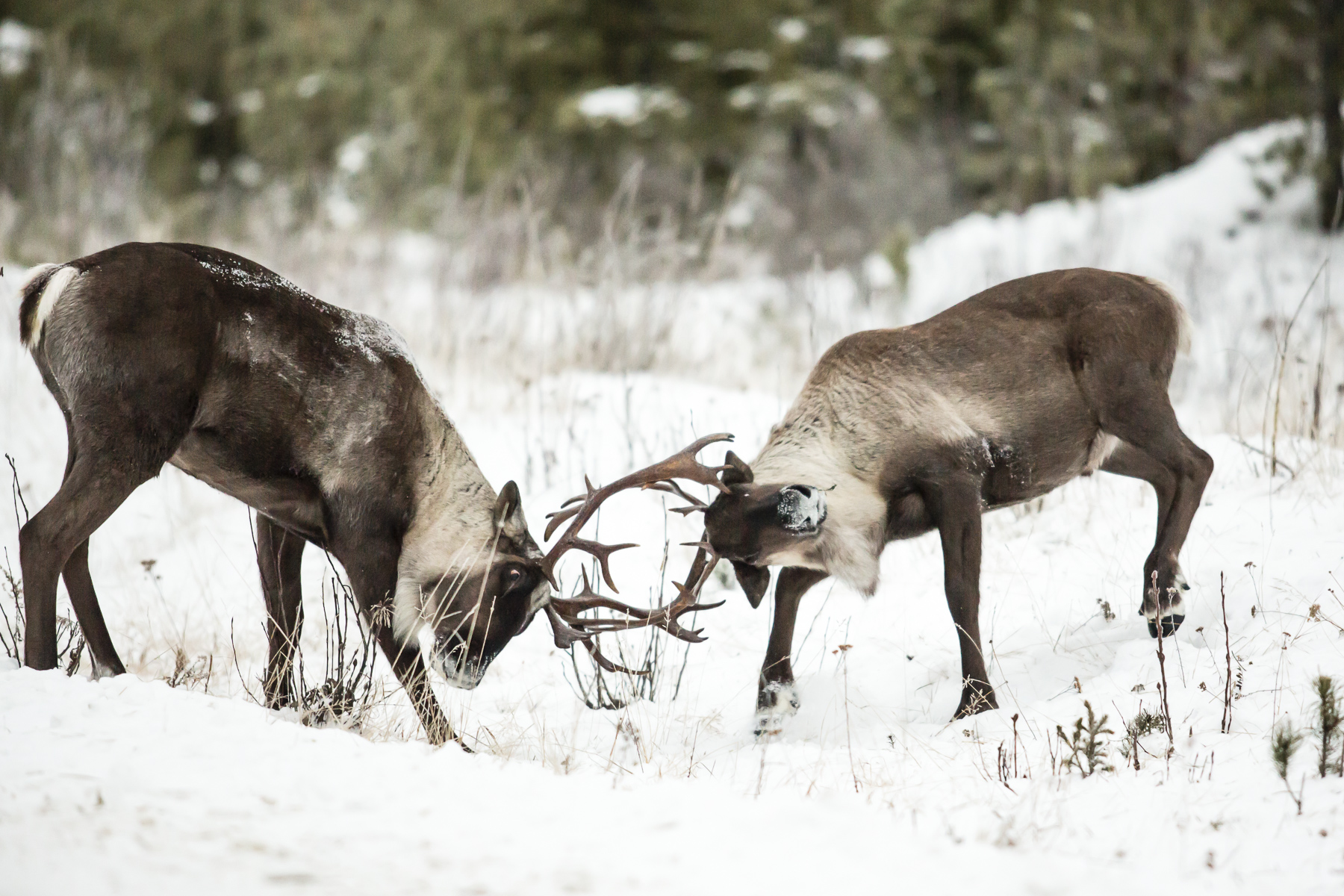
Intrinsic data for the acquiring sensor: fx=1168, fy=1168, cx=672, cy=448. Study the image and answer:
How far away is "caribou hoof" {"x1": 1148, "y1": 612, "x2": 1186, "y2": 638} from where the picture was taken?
5168 millimetres

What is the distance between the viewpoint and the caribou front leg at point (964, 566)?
4.84m

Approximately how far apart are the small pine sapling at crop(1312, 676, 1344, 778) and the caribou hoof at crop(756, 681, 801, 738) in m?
2.12

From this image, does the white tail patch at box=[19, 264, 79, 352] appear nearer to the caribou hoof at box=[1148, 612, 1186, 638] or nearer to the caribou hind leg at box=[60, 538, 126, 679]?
the caribou hind leg at box=[60, 538, 126, 679]

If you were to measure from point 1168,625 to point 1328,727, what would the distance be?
166 centimetres

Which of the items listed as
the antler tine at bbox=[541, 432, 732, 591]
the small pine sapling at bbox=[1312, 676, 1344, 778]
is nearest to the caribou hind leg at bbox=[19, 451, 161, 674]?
the antler tine at bbox=[541, 432, 732, 591]

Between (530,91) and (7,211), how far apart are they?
35.0 ft

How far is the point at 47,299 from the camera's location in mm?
4293

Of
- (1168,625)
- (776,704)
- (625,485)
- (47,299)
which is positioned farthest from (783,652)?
(47,299)

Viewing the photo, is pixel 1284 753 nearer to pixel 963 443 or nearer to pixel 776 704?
pixel 963 443

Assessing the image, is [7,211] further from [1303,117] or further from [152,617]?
[1303,117]

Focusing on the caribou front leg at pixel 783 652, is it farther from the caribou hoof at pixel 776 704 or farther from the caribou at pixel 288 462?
the caribou at pixel 288 462

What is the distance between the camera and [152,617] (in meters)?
6.68

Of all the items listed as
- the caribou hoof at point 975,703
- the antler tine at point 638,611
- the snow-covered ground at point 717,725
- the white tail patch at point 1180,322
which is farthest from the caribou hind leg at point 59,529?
the white tail patch at point 1180,322

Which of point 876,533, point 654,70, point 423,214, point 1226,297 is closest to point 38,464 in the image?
point 876,533
